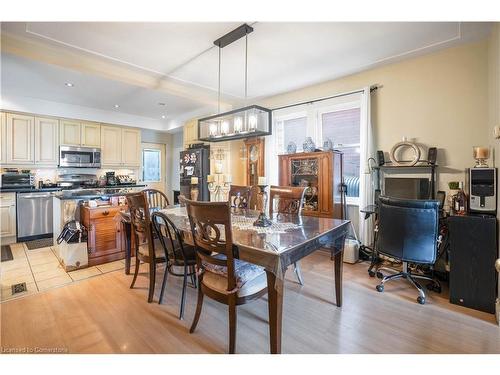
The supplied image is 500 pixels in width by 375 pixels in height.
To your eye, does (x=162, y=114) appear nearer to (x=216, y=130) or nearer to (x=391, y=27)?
(x=216, y=130)

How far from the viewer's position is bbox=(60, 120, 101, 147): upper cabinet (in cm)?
496

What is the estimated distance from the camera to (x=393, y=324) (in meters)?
1.93

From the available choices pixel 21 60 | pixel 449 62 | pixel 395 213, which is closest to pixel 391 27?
pixel 449 62

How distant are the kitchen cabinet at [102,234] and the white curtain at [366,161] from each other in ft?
11.0

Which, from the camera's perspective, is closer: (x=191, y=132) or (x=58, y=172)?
(x=58, y=172)

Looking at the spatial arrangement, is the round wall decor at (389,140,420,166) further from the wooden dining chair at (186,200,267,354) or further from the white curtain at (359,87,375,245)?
the wooden dining chair at (186,200,267,354)

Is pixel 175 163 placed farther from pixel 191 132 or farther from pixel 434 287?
pixel 434 287

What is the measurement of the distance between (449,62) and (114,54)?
3.96 meters

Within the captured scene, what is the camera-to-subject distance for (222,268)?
176 centimetres

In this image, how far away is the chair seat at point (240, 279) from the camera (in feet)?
5.28

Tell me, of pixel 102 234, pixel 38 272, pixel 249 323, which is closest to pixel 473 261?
pixel 249 323

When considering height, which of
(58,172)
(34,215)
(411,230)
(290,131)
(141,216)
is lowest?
(34,215)

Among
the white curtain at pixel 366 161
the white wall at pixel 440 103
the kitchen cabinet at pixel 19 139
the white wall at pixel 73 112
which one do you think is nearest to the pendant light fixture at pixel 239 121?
the white curtain at pixel 366 161

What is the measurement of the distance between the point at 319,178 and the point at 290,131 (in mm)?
1225
